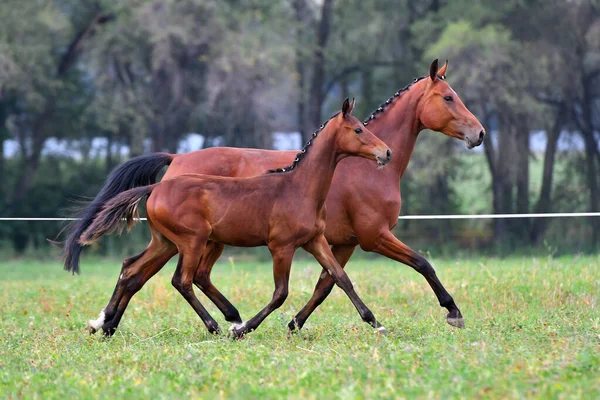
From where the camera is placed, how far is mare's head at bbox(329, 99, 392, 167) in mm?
7840

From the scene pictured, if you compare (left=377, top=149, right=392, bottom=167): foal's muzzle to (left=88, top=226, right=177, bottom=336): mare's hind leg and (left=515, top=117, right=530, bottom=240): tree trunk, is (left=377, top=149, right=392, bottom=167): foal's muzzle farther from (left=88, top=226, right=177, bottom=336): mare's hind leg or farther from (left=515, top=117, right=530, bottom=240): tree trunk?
(left=515, top=117, right=530, bottom=240): tree trunk

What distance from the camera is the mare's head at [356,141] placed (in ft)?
25.7

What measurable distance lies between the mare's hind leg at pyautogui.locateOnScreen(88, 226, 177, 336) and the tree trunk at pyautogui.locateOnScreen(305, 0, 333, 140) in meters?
18.5

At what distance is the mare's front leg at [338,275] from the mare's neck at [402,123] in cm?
122

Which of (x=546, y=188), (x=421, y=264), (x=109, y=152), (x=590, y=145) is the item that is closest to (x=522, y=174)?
(x=546, y=188)

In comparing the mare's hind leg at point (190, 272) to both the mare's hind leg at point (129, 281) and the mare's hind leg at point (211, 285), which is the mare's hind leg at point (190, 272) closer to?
the mare's hind leg at point (211, 285)

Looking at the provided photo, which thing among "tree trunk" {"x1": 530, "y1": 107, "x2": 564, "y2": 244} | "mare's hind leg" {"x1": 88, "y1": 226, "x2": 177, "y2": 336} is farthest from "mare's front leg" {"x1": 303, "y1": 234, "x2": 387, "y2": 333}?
"tree trunk" {"x1": 530, "y1": 107, "x2": 564, "y2": 244}

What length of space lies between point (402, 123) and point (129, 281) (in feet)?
9.52

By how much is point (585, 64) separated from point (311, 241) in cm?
1723

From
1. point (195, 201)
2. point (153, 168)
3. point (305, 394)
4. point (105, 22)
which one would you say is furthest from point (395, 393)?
point (105, 22)

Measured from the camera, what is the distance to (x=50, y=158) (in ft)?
83.9

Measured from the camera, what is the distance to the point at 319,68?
27562mm

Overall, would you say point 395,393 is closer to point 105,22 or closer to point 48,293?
point 48,293

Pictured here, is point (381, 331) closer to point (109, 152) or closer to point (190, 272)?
point (190, 272)
